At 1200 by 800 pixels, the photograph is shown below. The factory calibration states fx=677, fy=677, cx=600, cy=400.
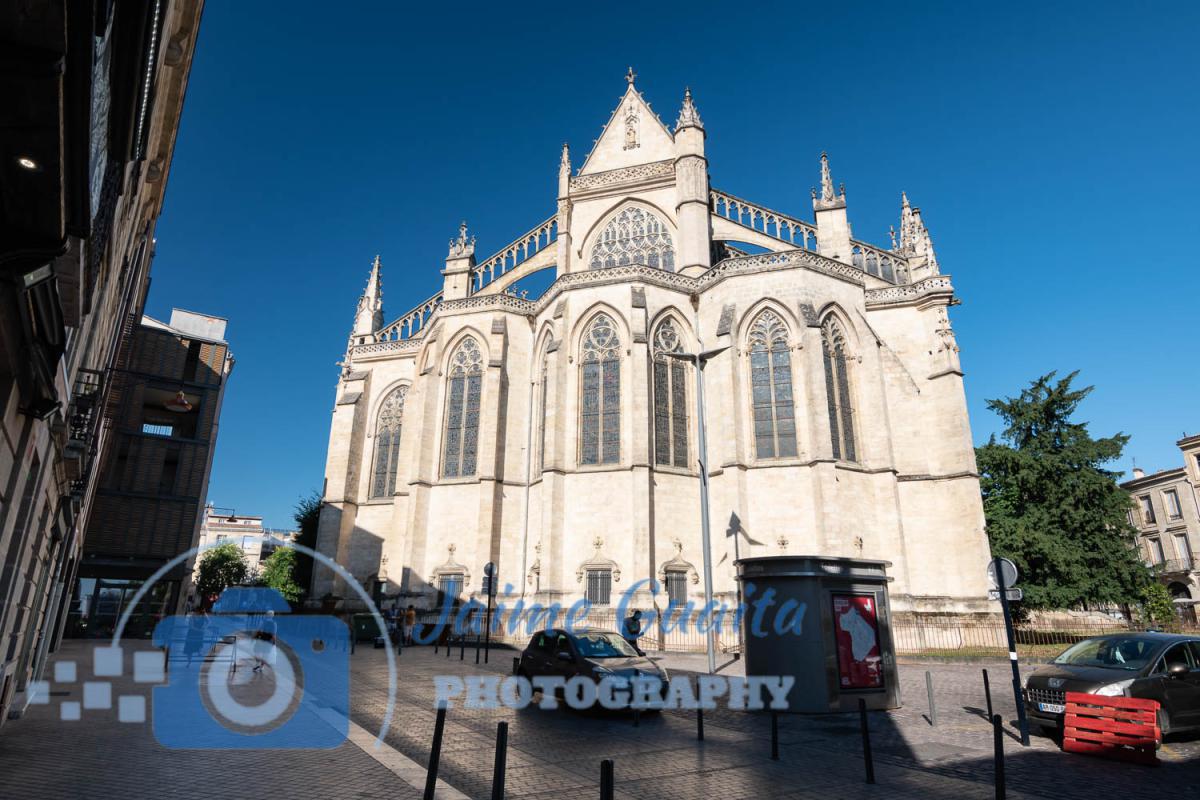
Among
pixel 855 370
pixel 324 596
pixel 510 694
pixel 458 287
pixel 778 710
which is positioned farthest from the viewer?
pixel 458 287

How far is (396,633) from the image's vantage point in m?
25.7

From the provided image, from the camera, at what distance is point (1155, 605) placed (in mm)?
29234

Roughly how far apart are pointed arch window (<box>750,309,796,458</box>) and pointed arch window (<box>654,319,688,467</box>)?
2.98 meters

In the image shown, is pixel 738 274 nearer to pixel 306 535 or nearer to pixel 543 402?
pixel 543 402

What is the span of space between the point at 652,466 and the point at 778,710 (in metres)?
15.3

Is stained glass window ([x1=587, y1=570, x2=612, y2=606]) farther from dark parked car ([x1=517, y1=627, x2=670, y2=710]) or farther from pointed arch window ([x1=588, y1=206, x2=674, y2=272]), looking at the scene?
pointed arch window ([x1=588, y1=206, x2=674, y2=272])

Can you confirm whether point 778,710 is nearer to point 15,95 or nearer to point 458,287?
point 15,95

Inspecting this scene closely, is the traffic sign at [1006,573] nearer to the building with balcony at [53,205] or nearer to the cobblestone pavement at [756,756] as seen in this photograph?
the cobblestone pavement at [756,756]

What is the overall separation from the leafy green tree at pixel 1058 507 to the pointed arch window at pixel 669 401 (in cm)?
1564

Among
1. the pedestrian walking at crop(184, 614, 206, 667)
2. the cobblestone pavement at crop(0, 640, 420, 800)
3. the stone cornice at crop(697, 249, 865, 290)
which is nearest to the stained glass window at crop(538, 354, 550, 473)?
the stone cornice at crop(697, 249, 865, 290)

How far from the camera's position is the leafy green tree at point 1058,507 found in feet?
95.1

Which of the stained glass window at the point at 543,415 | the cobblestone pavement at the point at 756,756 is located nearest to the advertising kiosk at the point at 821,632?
the cobblestone pavement at the point at 756,756

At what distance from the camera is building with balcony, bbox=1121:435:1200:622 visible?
4478 centimetres

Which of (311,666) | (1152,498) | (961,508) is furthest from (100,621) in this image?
(1152,498)
